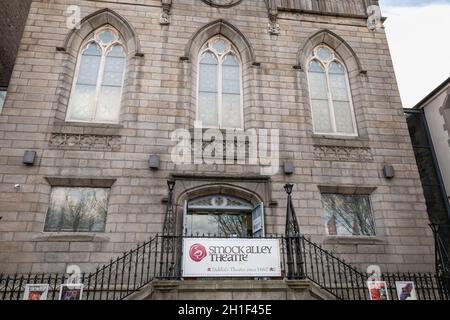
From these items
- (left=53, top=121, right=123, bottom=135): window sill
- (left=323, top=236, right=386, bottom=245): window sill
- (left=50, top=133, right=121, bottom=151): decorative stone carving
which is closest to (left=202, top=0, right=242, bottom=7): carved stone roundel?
(left=53, top=121, right=123, bottom=135): window sill

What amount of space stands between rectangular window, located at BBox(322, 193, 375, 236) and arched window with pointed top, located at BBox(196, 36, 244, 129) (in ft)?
11.9

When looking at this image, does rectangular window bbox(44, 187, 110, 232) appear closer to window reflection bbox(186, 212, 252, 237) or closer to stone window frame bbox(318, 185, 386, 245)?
window reflection bbox(186, 212, 252, 237)

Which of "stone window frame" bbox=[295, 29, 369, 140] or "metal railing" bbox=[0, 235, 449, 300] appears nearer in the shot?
"metal railing" bbox=[0, 235, 449, 300]

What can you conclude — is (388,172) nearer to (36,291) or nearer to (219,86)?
(219,86)

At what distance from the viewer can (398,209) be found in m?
10.3

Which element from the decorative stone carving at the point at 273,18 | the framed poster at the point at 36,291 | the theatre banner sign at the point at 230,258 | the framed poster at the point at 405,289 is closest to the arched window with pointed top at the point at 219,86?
the decorative stone carving at the point at 273,18

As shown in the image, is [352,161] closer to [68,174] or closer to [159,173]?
[159,173]

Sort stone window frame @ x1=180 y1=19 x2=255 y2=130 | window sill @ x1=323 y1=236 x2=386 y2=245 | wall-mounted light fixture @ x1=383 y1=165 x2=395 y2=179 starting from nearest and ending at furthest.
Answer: window sill @ x1=323 y1=236 x2=386 y2=245, wall-mounted light fixture @ x1=383 y1=165 x2=395 y2=179, stone window frame @ x1=180 y1=19 x2=255 y2=130

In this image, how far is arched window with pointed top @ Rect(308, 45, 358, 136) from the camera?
11609mm

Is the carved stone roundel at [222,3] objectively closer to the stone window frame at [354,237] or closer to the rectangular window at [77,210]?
the stone window frame at [354,237]

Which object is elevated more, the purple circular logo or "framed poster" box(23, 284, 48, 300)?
the purple circular logo
